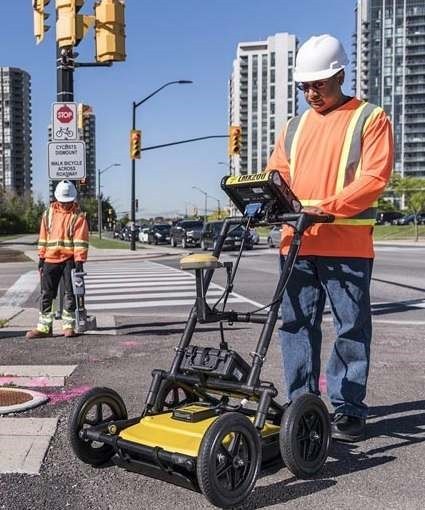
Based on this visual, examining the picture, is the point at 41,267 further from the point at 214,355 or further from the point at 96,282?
the point at 96,282

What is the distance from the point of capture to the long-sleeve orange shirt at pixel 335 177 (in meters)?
3.96

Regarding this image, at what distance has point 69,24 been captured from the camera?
9688 millimetres

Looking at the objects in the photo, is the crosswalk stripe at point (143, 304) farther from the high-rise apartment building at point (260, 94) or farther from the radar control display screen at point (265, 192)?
the high-rise apartment building at point (260, 94)

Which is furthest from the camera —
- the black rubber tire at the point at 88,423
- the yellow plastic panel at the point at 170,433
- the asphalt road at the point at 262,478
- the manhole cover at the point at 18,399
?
the manhole cover at the point at 18,399

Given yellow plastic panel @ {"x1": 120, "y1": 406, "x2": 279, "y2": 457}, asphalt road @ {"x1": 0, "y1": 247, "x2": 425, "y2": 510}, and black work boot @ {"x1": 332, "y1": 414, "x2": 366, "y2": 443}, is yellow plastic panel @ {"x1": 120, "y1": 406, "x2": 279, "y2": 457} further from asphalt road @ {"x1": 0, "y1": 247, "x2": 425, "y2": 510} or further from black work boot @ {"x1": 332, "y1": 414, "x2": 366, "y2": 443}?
black work boot @ {"x1": 332, "y1": 414, "x2": 366, "y2": 443}

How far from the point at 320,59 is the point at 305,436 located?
2108 millimetres

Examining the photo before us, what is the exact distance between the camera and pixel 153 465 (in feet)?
11.0

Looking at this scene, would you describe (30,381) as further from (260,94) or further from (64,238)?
(260,94)

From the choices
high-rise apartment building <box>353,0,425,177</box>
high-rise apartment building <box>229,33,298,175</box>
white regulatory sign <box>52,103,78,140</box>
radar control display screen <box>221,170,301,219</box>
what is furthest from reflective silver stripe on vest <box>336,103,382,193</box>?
high-rise apartment building <box>353,0,425,177</box>

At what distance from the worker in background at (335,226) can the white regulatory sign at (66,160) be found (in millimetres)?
5567

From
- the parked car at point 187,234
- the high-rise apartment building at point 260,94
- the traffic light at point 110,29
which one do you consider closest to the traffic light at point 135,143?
the parked car at point 187,234

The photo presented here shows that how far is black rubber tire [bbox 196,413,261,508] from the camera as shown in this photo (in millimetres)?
Result: 3091

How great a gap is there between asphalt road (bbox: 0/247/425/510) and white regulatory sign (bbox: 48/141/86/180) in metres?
2.14

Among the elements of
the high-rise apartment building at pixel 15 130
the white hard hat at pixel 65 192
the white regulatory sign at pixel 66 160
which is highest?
the high-rise apartment building at pixel 15 130
